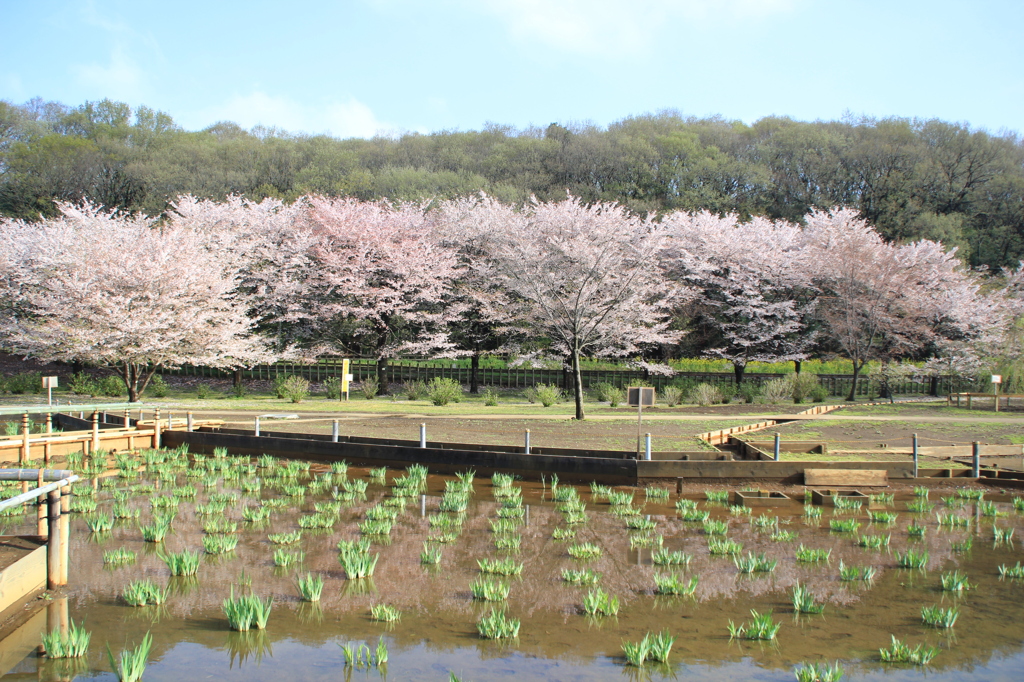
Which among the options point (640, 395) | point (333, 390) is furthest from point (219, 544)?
point (333, 390)

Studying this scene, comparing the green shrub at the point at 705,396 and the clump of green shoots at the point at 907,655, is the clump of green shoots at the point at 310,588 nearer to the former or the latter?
the clump of green shoots at the point at 907,655

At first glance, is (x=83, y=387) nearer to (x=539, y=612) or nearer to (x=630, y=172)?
(x=539, y=612)

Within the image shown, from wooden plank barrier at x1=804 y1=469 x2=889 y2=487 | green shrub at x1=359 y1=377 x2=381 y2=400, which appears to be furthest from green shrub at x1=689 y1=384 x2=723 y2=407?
wooden plank barrier at x1=804 y1=469 x2=889 y2=487

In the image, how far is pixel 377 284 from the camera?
40.4m

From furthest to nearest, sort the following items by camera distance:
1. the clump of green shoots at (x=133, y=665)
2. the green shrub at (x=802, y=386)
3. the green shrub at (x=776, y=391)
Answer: the green shrub at (x=802, y=386)
the green shrub at (x=776, y=391)
the clump of green shoots at (x=133, y=665)

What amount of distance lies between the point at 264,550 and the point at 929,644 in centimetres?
853

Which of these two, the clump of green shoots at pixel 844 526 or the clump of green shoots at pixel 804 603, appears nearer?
the clump of green shoots at pixel 804 603

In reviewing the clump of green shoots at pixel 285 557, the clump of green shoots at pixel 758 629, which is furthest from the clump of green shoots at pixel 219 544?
the clump of green shoots at pixel 758 629

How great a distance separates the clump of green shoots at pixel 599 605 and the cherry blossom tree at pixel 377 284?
30.1m

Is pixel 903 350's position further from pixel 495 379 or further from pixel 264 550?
pixel 264 550

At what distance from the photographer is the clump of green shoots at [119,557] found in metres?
10.0

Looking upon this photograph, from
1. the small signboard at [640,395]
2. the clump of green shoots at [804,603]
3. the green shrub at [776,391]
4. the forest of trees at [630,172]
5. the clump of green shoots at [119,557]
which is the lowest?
the clump of green shoots at [119,557]

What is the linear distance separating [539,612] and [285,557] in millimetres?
3749

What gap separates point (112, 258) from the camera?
110 ft
